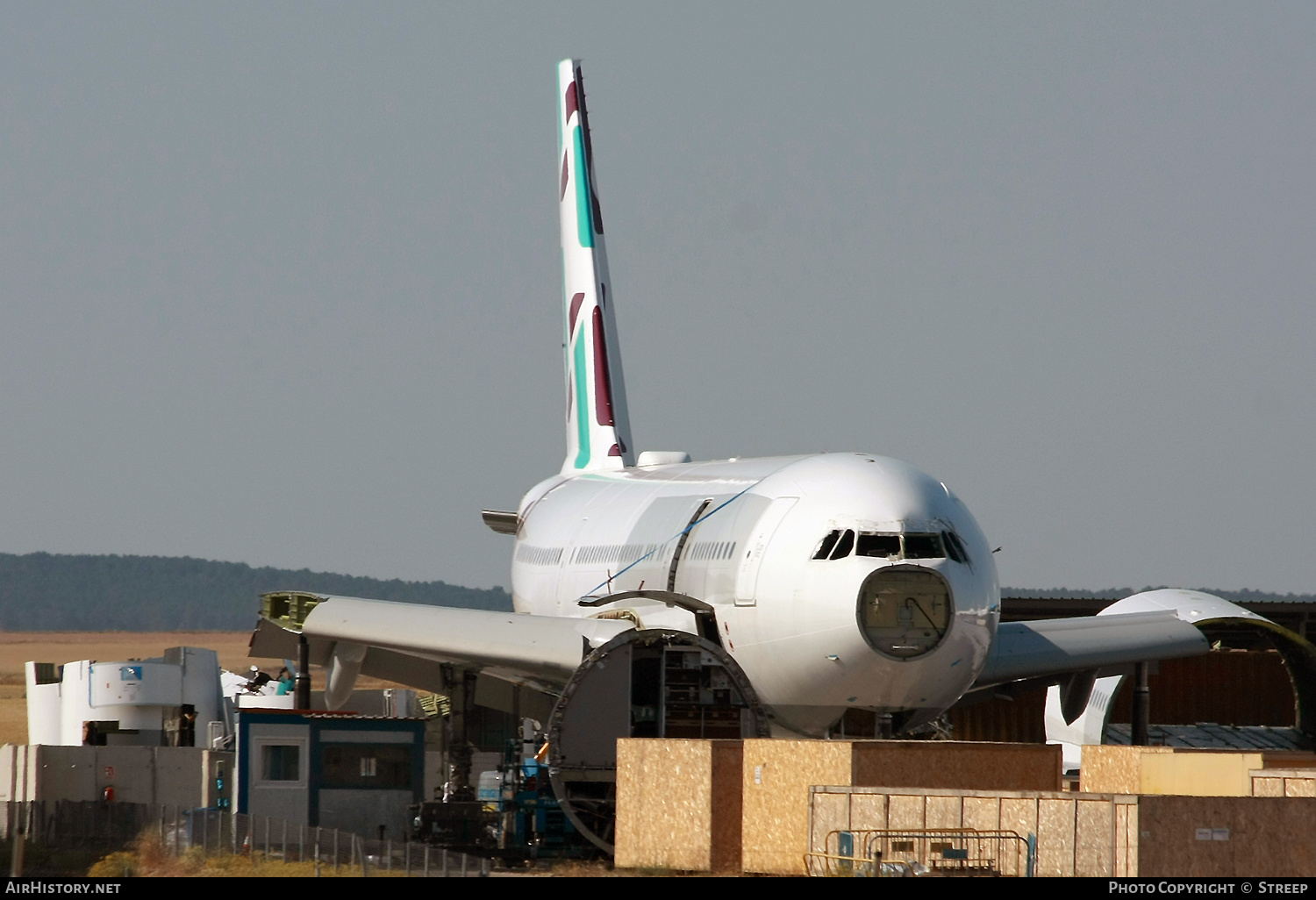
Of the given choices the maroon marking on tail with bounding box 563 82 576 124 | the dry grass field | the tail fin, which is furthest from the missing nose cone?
the dry grass field

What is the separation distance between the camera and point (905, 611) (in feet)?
74.6

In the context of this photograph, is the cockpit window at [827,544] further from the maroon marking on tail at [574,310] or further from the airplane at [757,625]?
the maroon marking on tail at [574,310]

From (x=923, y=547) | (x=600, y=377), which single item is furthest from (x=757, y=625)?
(x=600, y=377)

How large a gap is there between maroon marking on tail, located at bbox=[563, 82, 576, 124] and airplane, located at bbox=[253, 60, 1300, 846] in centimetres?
1419

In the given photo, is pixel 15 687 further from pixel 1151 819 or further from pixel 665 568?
pixel 1151 819

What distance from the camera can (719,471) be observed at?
96.1ft

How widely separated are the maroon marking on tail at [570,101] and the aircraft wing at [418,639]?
17757 mm

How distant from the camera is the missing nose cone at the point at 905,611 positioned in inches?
887

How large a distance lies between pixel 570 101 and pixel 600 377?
7313mm

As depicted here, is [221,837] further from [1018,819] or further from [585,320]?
[585,320]

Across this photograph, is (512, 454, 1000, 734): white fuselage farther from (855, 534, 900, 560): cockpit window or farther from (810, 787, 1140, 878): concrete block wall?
(810, 787, 1140, 878): concrete block wall

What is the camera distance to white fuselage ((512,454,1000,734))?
892 inches

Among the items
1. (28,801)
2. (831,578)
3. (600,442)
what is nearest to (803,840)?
(831,578)

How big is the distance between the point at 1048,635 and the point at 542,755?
6931 mm
